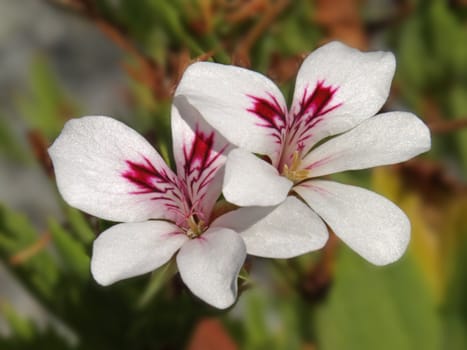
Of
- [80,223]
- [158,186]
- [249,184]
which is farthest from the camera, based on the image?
[80,223]

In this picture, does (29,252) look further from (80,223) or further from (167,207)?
(167,207)

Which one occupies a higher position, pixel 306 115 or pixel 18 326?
pixel 306 115

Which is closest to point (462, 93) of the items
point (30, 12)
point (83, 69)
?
point (83, 69)

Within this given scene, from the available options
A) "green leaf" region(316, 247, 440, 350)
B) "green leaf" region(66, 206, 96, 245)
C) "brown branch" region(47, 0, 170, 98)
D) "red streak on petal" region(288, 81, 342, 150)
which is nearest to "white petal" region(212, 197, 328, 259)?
"red streak on petal" region(288, 81, 342, 150)

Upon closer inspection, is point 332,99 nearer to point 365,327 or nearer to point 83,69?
point 365,327

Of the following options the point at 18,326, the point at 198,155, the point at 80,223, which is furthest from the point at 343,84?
the point at 18,326

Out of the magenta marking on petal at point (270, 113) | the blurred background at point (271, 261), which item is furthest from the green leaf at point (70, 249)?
the magenta marking on petal at point (270, 113)
